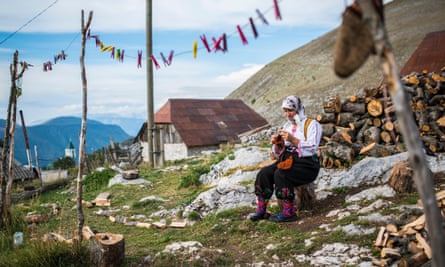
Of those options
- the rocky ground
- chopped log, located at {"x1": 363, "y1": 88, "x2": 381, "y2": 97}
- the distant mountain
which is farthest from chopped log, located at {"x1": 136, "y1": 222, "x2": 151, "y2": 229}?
the distant mountain

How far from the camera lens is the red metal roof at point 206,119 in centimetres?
2084

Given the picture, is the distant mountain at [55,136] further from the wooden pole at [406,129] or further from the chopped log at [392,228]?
the wooden pole at [406,129]

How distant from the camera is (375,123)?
8539 millimetres

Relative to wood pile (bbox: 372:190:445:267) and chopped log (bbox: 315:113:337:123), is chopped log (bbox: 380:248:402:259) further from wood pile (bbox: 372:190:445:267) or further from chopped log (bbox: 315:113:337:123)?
chopped log (bbox: 315:113:337:123)

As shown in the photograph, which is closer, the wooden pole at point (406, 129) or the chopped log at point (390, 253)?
the wooden pole at point (406, 129)

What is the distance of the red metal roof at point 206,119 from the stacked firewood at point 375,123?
12.0 meters

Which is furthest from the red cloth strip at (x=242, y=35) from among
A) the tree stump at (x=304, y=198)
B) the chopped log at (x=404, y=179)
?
the chopped log at (x=404, y=179)

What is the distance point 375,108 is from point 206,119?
48.2ft

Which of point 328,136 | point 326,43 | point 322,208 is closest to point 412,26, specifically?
point 326,43

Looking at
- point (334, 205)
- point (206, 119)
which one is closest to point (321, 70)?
point (206, 119)

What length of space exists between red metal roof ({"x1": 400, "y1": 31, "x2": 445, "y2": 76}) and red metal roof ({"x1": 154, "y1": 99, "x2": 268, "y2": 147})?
1061cm

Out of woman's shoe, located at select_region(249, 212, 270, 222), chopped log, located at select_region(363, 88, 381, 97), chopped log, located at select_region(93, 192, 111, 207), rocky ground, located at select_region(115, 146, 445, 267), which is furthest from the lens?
chopped log, located at select_region(93, 192, 111, 207)

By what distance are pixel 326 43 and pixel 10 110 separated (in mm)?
56595

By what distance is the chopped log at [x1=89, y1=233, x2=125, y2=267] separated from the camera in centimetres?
452
